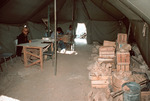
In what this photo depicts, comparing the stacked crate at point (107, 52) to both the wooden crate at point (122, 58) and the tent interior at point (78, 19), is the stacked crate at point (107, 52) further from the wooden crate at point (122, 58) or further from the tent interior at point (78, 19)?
the tent interior at point (78, 19)

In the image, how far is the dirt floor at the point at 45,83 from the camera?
4.02 meters

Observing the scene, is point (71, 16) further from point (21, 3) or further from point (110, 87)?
point (110, 87)

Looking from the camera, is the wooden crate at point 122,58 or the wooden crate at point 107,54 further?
the wooden crate at point 107,54

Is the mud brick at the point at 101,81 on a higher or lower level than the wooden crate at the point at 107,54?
lower

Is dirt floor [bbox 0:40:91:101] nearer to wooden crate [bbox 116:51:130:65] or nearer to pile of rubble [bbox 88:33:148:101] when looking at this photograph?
pile of rubble [bbox 88:33:148:101]

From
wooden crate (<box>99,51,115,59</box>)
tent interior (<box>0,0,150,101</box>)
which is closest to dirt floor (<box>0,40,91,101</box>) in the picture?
wooden crate (<box>99,51,115,59</box>)

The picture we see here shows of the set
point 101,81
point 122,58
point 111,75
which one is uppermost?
point 122,58

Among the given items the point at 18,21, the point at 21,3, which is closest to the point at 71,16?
the point at 18,21

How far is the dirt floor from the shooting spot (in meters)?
4.02

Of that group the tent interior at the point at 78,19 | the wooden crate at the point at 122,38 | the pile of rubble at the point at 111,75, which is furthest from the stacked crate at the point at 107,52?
the tent interior at the point at 78,19

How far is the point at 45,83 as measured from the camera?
4832 mm

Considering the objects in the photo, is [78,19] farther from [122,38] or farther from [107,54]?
[107,54]

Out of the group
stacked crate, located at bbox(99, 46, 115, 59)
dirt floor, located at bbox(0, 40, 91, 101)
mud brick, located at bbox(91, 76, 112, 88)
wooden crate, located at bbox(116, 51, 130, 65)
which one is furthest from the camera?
stacked crate, located at bbox(99, 46, 115, 59)

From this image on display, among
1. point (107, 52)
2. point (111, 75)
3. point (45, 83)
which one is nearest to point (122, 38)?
point (107, 52)
